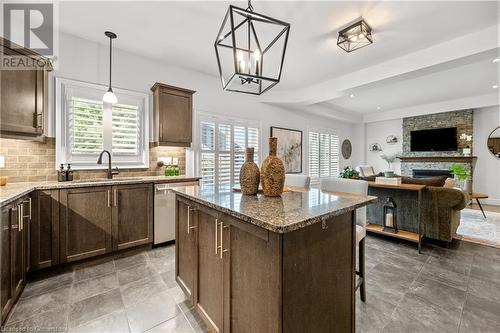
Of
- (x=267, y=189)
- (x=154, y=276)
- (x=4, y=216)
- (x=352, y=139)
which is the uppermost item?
(x=352, y=139)

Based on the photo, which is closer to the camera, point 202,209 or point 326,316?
point 326,316

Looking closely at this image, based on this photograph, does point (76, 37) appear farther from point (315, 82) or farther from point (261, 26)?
point (315, 82)

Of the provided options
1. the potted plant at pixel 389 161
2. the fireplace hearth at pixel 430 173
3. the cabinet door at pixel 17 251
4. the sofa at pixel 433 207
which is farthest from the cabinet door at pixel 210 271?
the fireplace hearth at pixel 430 173

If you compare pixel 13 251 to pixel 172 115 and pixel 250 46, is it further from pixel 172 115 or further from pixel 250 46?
pixel 250 46

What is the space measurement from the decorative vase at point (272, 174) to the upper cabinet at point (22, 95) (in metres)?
2.55

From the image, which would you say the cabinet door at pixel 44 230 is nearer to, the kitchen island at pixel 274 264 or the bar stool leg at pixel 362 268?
the kitchen island at pixel 274 264

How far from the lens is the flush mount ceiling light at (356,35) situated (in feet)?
8.26

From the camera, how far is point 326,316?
1228 millimetres

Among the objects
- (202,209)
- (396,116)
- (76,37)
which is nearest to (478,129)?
(396,116)

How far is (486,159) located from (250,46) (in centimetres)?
Result: 747

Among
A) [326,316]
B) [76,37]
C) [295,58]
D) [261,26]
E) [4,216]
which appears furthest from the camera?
[295,58]

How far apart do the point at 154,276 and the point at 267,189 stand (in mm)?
1708

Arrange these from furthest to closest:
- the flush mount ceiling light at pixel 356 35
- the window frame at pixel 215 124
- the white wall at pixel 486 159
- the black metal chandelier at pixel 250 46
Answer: the white wall at pixel 486 159 < the window frame at pixel 215 124 < the flush mount ceiling light at pixel 356 35 < the black metal chandelier at pixel 250 46

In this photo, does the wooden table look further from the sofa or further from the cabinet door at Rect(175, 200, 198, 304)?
the cabinet door at Rect(175, 200, 198, 304)
